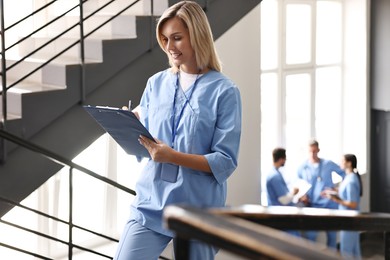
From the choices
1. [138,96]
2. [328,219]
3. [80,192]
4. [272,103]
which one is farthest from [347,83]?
[328,219]

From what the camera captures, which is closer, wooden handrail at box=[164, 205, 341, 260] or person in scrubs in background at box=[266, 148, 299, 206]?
wooden handrail at box=[164, 205, 341, 260]

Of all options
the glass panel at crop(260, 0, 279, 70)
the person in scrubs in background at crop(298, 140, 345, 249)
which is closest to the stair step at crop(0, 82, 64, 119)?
the person in scrubs in background at crop(298, 140, 345, 249)

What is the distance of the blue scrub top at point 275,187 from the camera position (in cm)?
739

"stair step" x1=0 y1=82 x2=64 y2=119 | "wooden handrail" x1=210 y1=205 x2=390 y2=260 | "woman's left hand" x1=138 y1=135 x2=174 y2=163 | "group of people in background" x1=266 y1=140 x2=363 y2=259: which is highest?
"stair step" x1=0 y1=82 x2=64 y2=119

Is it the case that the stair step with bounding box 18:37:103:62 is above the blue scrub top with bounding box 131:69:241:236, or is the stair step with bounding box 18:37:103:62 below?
above

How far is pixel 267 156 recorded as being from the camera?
8.75 meters

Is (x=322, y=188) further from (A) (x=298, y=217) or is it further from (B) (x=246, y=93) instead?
(A) (x=298, y=217)

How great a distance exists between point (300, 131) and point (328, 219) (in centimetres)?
800

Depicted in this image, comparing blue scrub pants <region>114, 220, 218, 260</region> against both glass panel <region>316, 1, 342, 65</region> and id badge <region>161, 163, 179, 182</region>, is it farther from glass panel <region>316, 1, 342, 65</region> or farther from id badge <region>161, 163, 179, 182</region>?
glass panel <region>316, 1, 342, 65</region>

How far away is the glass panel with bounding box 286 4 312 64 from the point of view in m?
8.93

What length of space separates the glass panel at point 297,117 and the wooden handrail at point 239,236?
316 inches

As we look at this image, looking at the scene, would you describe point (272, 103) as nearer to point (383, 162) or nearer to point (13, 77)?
point (383, 162)

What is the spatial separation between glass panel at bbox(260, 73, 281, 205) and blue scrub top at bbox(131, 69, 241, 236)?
19.7 feet

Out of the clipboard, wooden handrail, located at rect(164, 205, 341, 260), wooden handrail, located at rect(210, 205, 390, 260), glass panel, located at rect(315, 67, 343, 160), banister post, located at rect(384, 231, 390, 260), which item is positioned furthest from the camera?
glass panel, located at rect(315, 67, 343, 160)
